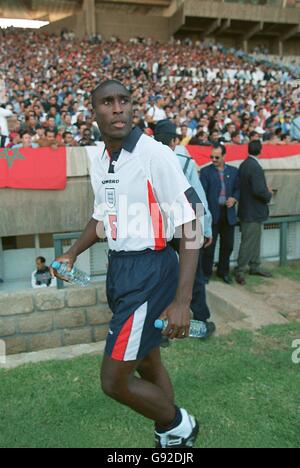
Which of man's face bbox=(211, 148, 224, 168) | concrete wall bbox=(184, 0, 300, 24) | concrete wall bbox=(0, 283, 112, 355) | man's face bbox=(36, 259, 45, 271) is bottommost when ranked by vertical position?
concrete wall bbox=(0, 283, 112, 355)

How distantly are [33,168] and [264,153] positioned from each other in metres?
3.56

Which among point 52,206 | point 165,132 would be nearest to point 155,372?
point 165,132

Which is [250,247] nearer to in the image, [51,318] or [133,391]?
[51,318]

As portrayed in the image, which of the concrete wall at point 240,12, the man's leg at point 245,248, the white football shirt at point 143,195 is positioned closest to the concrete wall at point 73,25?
the concrete wall at point 240,12

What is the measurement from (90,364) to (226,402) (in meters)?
1.15

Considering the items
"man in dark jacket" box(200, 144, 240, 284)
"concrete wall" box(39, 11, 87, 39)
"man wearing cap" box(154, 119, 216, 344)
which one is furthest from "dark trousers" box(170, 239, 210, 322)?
"concrete wall" box(39, 11, 87, 39)

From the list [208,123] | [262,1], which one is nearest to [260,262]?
[208,123]

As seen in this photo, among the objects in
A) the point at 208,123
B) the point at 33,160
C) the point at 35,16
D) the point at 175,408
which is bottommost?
the point at 175,408

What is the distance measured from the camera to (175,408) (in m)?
2.44

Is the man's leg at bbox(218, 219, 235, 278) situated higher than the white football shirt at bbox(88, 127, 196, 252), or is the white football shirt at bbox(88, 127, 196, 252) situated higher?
the white football shirt at bbox(88, 127, 196, 252)

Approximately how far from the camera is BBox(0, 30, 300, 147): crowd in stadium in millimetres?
10641

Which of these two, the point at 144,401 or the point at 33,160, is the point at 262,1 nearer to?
the point at 33,160

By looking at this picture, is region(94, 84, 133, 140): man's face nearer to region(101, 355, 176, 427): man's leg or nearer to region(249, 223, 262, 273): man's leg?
Result: region(101, 355, 176, 427): man's leg

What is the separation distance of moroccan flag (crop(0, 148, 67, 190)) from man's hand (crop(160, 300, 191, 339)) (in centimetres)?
460
